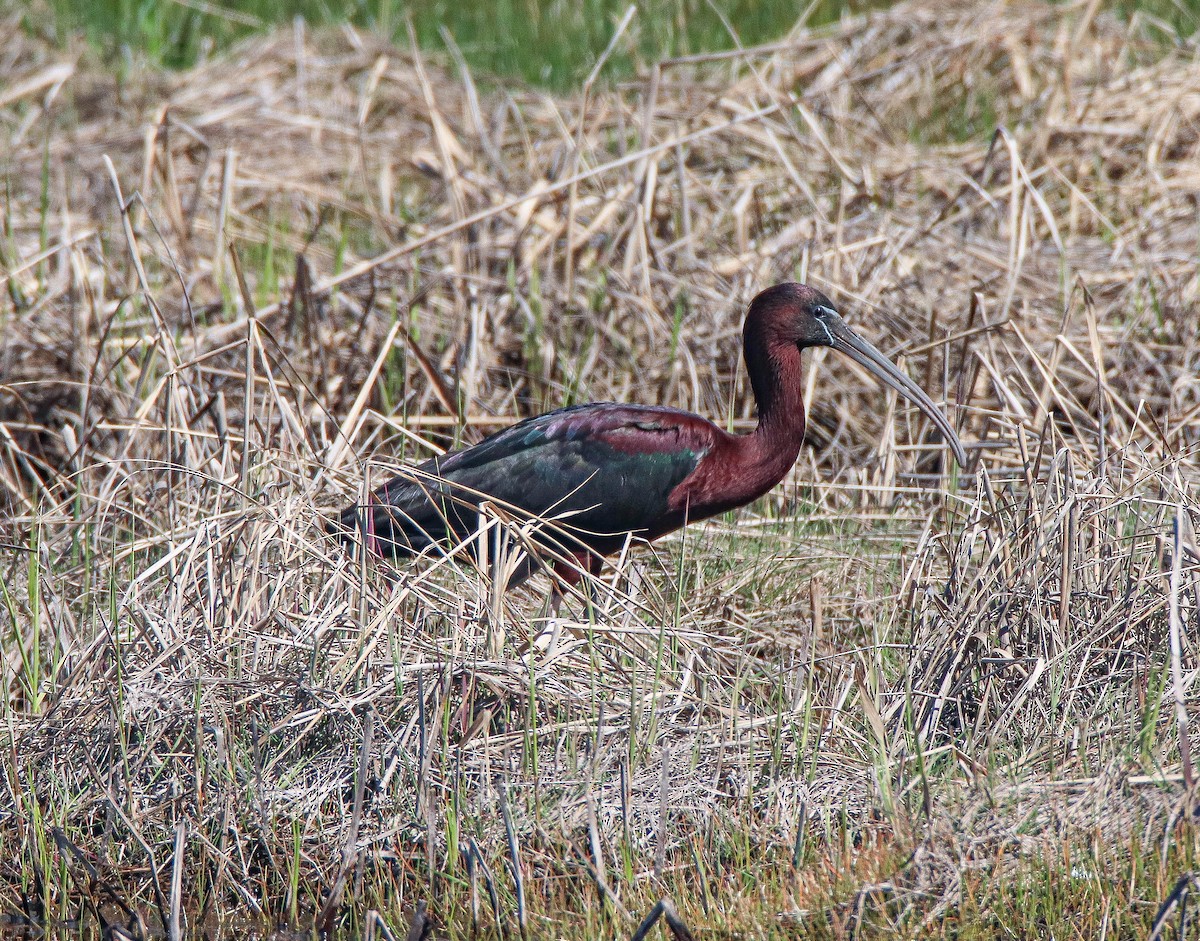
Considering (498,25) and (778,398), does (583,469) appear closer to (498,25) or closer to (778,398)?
(778,398)

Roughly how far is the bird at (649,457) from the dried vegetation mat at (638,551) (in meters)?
0.19

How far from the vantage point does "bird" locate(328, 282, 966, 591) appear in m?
4.19

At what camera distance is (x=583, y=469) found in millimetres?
4246

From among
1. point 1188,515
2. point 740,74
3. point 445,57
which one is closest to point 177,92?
point 445,57

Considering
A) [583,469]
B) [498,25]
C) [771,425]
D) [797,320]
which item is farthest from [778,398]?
[498,25]

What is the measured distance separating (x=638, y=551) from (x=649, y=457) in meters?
0.36

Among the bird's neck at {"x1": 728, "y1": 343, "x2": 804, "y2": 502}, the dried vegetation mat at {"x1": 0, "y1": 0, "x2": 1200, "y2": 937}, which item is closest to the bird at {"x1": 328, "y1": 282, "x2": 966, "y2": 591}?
the bird's neck at {"x1": 728, "y1": 343, "x2": 804, "y2": 502}

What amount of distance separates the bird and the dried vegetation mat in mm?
186

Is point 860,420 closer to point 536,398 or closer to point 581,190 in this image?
point 536,398

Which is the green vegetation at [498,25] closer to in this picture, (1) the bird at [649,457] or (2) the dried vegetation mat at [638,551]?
(2) the dried vegetation mat at [638,551]

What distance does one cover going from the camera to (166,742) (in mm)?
3182

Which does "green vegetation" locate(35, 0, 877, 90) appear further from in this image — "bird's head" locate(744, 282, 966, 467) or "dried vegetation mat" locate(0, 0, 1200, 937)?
"bird's head" locate(744, 282, 966, 467)

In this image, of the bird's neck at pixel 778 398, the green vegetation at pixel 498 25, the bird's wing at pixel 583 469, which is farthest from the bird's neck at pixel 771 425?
the green vegetation at pixel 498 25

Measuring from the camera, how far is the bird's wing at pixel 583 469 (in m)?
4.20
